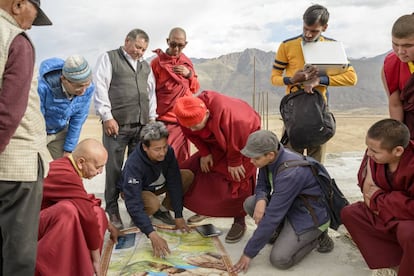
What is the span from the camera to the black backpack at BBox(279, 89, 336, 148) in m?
3.40

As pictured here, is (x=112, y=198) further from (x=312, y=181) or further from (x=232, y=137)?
(x=312, y=181)

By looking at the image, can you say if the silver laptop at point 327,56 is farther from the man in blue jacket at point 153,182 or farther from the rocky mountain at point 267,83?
the rocky mountain at point 267,83

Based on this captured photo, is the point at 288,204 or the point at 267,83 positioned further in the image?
the point at 267,83

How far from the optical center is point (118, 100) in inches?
144

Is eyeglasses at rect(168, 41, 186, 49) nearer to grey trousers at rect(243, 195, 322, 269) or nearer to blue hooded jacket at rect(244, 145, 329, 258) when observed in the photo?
blue hooded jacket at rect(244, 145, 329, 258)

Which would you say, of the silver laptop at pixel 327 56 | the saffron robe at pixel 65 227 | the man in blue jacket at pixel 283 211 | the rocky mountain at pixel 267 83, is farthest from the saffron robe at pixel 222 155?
the rocky mountain at pixel 267 83

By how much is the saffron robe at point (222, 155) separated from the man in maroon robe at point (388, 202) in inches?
40.5

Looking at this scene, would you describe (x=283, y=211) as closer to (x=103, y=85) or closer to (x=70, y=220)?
(x=70, y=220)

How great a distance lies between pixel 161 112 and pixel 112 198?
1004mm

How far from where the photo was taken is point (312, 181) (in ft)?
9.77

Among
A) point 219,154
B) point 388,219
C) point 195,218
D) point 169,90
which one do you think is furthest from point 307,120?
point 169,90

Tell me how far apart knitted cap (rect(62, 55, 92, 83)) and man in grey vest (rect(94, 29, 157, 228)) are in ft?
1.77

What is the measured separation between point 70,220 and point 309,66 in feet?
6.83

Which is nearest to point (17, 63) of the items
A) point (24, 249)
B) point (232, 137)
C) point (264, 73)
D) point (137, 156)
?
point (24, 249)
